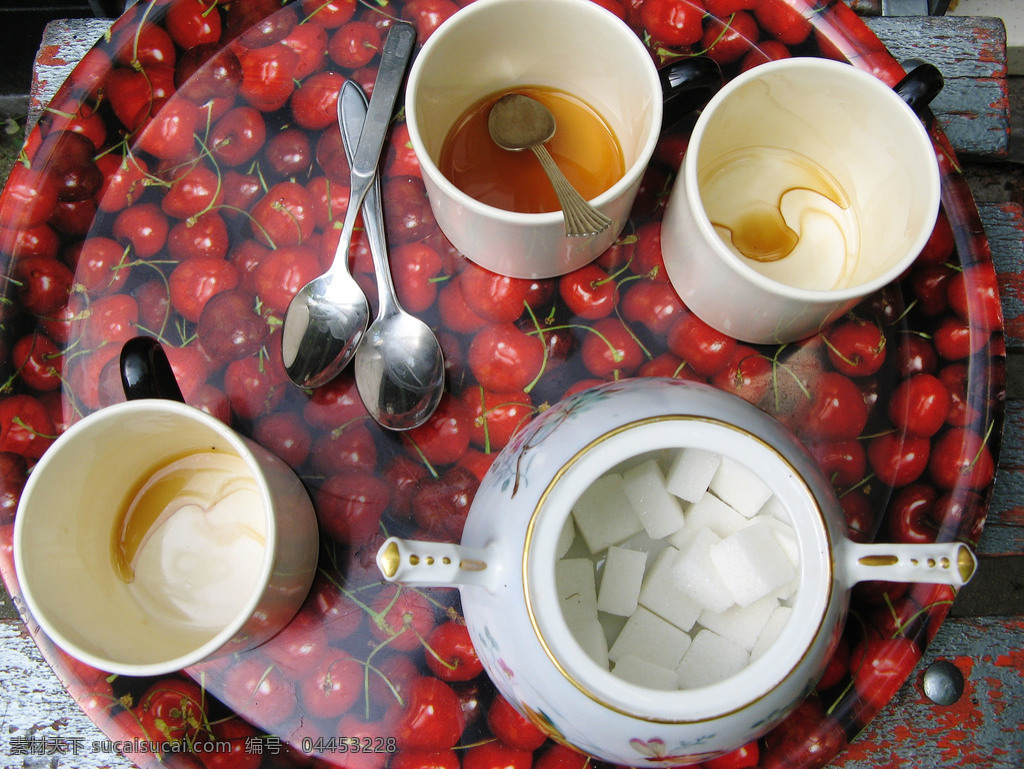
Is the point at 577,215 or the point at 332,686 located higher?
the point at 577,215

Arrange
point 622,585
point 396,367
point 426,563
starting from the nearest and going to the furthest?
point 426,563 < point 622,585 < point 396,367

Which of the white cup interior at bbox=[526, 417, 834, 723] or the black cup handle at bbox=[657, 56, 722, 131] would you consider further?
the black cup handle at bbox=[657, 56, 722, 131]

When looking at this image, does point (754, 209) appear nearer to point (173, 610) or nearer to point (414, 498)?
point (414, 498)

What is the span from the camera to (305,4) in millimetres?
634

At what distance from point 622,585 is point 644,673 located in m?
0.06

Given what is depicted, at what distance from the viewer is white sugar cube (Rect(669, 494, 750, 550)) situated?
18.3 inches

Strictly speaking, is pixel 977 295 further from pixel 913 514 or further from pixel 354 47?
pixel 354 47

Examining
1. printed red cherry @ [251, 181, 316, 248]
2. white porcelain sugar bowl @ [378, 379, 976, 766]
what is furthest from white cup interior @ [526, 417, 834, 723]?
printed red cherry @ [251, 181, 316, 248]

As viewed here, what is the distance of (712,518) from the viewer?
0.47 m

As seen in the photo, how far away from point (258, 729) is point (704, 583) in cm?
37

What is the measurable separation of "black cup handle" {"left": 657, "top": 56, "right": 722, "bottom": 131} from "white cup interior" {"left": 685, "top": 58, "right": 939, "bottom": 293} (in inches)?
0.9

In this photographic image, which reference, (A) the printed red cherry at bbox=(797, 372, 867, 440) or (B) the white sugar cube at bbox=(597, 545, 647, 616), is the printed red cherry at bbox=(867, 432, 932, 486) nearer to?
(A) the printed red cherry at bbox=(797, 372, 867, 440)

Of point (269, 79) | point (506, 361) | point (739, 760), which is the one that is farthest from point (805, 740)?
point (269, 79)

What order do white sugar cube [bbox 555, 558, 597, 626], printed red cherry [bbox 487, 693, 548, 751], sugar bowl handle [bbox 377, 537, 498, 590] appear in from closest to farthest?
1. sugar bowl handle [bbox 377, 537, 498, 590]
2. white sugar cube [bbox 555, 558, 597, 626]
3. printed red cherry [bbox 487, 693, 548, 751]
